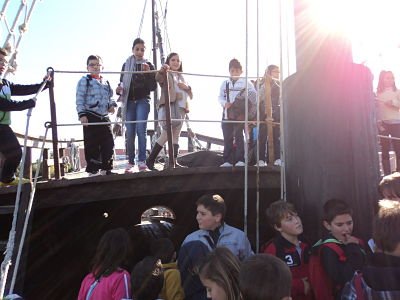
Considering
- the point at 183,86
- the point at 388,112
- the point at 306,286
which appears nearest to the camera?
the point at 306,286

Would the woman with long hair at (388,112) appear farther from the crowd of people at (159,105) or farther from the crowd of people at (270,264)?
the crowd of people at (270,264)

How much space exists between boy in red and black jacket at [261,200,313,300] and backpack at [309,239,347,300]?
159 mm

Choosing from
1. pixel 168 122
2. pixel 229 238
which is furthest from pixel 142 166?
pixel 229 238

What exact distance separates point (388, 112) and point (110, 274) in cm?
391

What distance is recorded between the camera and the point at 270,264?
1465mm

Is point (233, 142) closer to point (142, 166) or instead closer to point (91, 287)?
point (142, 166)

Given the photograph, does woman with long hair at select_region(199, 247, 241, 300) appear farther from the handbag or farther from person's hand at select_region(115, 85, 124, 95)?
person's hand at select_region(115, 85, 124, 95)

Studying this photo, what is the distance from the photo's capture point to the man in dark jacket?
11.5 feet

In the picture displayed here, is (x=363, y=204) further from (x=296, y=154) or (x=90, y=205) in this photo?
(x=90, y=205)

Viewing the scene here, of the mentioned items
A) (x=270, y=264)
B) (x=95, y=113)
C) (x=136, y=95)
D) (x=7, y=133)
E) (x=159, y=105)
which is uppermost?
(x=136, y=95)

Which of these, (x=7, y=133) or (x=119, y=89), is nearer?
(x=7, y=133)

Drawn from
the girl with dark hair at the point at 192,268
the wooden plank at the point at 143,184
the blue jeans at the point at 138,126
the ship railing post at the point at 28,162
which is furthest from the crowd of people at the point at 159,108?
the girl with dark hair at the point at 192,268

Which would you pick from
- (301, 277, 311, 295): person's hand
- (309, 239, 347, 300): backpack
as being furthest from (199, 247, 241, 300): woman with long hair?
(301, 277, 311, 295): person's hand

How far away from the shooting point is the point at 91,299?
228 cm
